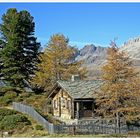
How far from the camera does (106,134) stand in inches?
1394

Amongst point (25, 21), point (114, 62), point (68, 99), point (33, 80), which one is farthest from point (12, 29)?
point (114, 62)

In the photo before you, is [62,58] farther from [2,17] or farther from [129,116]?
[129,116]

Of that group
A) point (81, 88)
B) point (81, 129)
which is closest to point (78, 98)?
point (81, 88)

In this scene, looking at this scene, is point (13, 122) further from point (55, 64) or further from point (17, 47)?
point (17, 47)

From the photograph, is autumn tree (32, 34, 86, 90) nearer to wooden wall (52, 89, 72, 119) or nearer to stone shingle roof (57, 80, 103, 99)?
wooden wall (52, 89, 72, 119)

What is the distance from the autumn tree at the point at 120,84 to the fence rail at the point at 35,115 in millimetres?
5185

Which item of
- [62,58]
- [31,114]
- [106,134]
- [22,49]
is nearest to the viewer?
[106,134]

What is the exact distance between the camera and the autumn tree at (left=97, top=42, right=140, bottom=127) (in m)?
36.0

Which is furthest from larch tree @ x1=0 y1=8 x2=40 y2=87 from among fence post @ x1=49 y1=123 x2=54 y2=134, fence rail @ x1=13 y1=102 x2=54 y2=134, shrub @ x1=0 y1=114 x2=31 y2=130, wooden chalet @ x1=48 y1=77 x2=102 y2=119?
fence post @ x1=49 y1=123 x2=54 y2=134

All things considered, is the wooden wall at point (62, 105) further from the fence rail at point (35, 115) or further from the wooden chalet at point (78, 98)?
the fence rail at point (35, 115)

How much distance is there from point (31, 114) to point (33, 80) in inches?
539

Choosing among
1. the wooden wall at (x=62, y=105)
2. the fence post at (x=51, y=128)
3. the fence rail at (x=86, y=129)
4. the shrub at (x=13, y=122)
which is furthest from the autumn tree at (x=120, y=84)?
the wooden wall at (x=62, y=105)

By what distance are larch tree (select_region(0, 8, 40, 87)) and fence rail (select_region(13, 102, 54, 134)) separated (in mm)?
11912

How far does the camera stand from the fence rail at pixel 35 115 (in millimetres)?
35531
